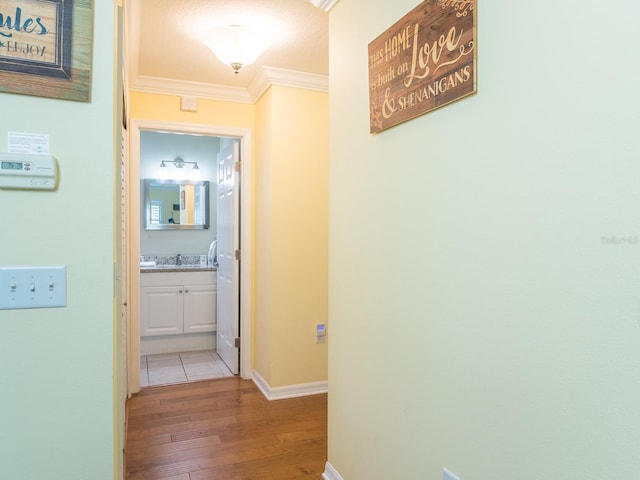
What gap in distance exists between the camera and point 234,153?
12.7 feet

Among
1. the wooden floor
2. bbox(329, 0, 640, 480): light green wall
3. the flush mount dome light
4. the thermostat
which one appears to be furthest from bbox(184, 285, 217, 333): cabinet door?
the thermostat

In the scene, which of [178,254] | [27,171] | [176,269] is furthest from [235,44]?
[178,254]

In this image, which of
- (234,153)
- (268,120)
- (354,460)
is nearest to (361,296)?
(354,460)

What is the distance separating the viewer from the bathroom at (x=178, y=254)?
4430mm

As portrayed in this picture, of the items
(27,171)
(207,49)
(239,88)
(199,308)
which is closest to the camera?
(27,171)

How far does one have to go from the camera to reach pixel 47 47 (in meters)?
1.23

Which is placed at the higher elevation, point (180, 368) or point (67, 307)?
point (67, 307)

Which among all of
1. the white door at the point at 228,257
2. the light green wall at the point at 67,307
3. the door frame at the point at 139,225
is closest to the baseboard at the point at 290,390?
the door frame at the point at 139,225

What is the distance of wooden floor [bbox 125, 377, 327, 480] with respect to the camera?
7.77 feet

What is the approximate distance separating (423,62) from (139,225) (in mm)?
2819

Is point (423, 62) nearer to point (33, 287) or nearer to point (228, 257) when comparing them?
point (33, 287)

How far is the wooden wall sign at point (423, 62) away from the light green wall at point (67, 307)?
933 mm

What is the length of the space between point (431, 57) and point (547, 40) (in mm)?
429

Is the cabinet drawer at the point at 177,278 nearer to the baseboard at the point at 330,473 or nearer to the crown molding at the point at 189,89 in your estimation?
the crown molding at the point at 189,89
